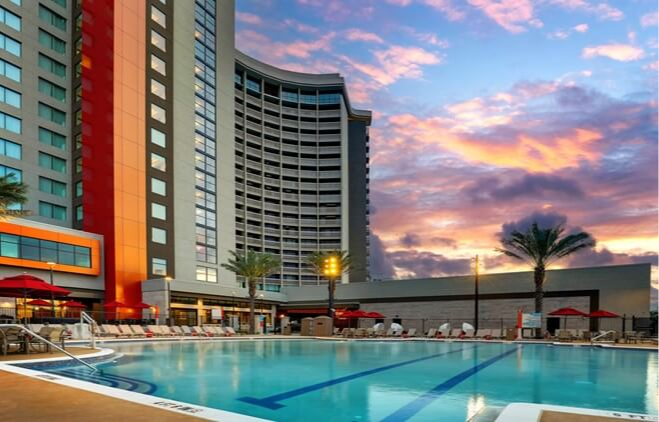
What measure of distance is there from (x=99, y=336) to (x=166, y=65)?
35.6m

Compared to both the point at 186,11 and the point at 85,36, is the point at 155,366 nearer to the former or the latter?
the point at 85,36

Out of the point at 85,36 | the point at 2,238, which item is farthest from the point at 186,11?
the point at 2,238

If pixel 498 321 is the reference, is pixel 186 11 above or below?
above

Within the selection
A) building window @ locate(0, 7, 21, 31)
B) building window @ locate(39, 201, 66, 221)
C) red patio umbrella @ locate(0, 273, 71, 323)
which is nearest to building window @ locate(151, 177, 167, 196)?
building window @ locate(39, 201, 66, 221)

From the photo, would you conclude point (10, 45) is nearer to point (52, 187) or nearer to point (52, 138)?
point (52, 138)

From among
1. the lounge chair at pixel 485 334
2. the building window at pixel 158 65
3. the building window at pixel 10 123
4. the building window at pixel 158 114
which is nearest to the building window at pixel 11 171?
the building window at pixel 10 123

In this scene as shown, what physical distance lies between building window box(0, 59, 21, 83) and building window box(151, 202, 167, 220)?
1687 cm

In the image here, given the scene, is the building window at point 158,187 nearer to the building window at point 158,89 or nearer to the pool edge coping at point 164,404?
the building window at point 158,89

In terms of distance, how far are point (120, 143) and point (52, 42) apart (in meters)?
13.7

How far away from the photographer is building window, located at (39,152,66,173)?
48594 mm

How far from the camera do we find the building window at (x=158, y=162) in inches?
2078

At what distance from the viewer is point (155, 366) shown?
16.4 metres

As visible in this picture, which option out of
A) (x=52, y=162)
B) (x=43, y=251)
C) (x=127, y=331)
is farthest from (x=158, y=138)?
(x=127, y=331)

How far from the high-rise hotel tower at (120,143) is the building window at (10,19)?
0.11m
